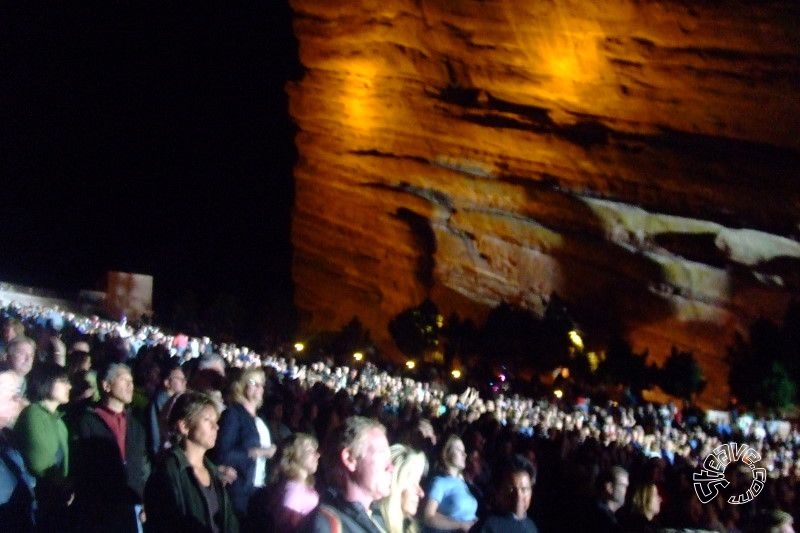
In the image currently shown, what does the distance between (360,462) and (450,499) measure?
59.7 inches

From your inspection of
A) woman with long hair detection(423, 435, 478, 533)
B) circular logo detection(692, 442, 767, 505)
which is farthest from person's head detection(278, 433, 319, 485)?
circular logo detection(692, 442, 767, 505)

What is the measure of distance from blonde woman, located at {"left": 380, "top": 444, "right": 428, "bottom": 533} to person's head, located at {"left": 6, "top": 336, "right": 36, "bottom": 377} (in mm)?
2514

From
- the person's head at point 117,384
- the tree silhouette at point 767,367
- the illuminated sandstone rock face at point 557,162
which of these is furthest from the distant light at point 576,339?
the person's head at point 117,384

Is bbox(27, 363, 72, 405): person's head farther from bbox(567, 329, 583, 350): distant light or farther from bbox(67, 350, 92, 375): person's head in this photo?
bbox(567, 329, 583, 350): distant light

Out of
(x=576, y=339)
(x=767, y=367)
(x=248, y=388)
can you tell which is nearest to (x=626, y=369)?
(x=576, y=339)

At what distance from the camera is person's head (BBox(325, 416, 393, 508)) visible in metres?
3.01

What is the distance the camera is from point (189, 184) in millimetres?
21516

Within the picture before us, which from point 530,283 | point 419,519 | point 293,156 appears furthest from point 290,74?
point 419,519

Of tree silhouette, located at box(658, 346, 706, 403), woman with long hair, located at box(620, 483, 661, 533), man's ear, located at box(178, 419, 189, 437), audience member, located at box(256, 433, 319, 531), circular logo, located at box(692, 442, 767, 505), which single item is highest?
man's ear, located at box(178, 419, 189, 437)

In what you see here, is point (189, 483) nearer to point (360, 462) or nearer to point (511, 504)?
point (360, 462)

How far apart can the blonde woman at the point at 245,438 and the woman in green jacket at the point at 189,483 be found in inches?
41.8

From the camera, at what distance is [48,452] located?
14.7 feet

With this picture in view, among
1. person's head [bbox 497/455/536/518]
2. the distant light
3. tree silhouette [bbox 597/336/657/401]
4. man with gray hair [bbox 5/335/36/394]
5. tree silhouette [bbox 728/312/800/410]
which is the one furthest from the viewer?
the distant light

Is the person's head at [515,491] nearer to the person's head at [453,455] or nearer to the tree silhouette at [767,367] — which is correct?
the person's head at [453,455]
